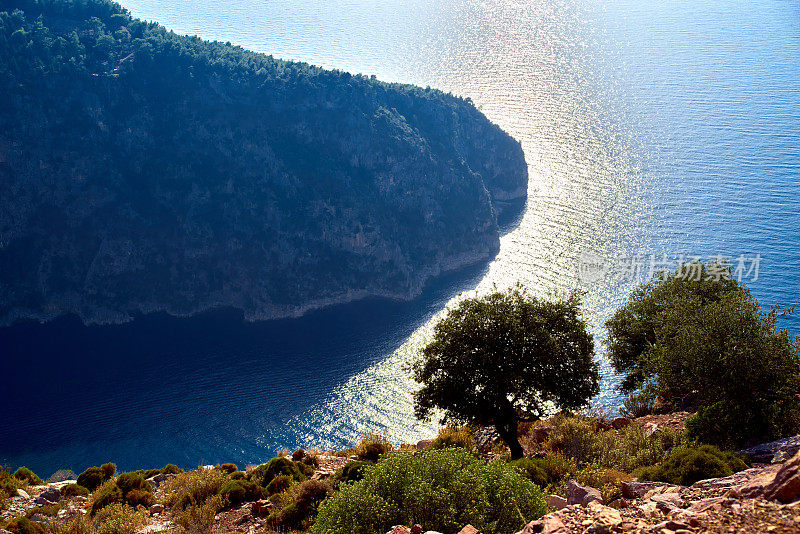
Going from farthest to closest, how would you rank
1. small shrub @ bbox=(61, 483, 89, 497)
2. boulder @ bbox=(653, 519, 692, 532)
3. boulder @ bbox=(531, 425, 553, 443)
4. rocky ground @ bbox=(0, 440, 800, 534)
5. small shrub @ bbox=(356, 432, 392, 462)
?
small shrub @ bbox=(356, 432, 392, 462), small shrub @ bbox=(61, 483, 89, 497), boulder @ bbox=(531, 425, 553, 443), boulder @ bbox=(653, 519, 692, 532), rocky ground @ bbox=(0, 440, 800, 534)

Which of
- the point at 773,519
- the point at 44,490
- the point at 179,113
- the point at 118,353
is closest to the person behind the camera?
the point at 773,519

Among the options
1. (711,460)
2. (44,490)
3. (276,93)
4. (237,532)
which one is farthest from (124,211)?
(711,460)

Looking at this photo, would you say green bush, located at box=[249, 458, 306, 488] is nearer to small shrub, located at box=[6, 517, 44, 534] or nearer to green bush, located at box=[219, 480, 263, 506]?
green bush, located at box=[219, 480, 263, 506]

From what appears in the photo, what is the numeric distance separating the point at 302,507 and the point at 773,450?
19.4m

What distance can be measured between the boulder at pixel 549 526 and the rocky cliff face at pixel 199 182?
108 metres

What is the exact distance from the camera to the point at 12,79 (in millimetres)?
120875

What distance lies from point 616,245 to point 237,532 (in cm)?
10051

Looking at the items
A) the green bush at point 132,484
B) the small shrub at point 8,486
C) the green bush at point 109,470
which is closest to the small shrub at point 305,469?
the green bush at point 132,484

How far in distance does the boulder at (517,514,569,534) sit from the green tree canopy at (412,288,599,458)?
16712 millimetres

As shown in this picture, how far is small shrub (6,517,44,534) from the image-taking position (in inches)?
987

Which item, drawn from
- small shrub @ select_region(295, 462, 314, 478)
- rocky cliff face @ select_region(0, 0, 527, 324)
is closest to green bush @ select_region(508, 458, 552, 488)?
small shrub @ select_region(295, 462, 314, 478)

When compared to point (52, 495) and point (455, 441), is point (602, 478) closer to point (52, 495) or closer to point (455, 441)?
point (455, 441)

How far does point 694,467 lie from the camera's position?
20.5 m

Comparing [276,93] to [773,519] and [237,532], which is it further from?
[773,519]
